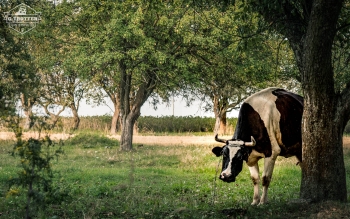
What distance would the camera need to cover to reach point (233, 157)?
13.4 metres

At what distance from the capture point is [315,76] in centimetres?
1252

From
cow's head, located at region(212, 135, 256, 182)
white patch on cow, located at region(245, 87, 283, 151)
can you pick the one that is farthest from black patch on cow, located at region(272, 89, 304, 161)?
cow's head, located at region(212, 135, 256, 182)

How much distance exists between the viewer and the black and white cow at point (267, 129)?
46.4 feet

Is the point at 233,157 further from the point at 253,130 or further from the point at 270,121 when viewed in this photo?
the point at 270,121

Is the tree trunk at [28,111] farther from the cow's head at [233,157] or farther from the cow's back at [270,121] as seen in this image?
the cow's back at [270,121]

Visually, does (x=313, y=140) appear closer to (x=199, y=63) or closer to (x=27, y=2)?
(x=27, y=2)

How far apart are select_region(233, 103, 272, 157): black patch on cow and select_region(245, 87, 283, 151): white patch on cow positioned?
0.10 metres

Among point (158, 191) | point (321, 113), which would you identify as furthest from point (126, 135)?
point (321, 113)

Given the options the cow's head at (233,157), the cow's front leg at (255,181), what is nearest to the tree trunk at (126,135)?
the cow's front leg at (255,181)

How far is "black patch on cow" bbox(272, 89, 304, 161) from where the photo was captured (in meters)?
14.4

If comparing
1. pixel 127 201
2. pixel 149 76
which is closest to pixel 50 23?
pixel 149 76

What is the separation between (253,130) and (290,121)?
99cm

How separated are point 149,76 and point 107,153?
4.99 meters

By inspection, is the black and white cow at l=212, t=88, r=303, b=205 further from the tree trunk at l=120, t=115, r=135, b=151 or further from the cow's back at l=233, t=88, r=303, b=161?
the tree trunk at l=120, t=115, r=135, b=151
